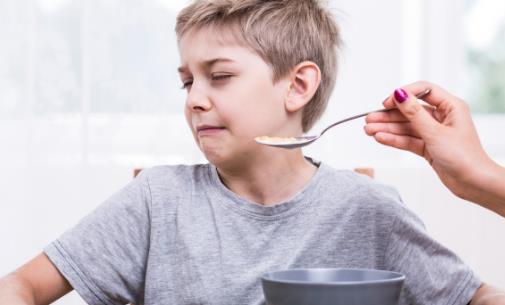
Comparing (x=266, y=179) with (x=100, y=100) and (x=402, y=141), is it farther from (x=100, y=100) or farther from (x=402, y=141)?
(x=100, y=100)

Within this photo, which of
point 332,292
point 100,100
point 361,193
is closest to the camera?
point 332,292

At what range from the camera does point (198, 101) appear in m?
1.13

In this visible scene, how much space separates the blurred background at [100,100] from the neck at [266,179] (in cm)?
63

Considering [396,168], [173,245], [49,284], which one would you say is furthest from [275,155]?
[396,168]

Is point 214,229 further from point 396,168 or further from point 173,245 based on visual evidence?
point 396,168

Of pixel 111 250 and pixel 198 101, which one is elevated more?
pixel 198 101

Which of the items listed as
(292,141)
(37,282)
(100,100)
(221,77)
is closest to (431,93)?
(292,141)

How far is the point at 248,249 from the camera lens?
1155 mm

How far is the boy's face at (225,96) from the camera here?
114 centimetres

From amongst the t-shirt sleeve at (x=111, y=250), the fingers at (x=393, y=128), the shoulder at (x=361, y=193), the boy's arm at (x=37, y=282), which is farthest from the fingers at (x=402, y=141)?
the boy's arm at (x=37, y=282)

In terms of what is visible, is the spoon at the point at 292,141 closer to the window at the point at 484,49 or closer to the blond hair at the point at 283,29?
the blond hair at the point at 283,29

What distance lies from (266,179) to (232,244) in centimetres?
14

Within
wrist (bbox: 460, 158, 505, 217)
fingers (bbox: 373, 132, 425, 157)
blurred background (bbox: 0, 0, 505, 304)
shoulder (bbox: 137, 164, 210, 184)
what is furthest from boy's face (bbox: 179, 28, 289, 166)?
blurred background (bbox: 0, 0, 505, 304)

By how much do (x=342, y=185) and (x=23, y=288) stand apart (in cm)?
53
